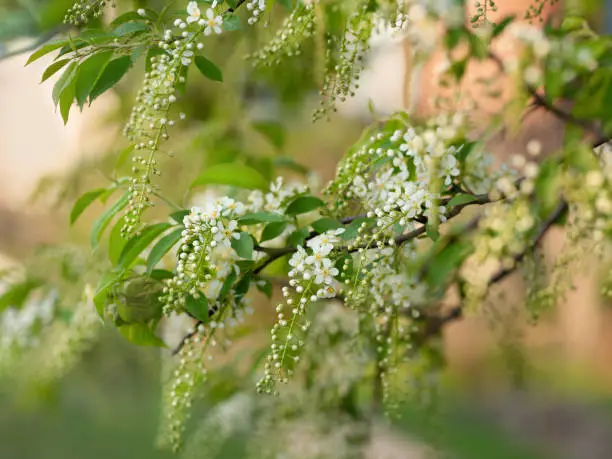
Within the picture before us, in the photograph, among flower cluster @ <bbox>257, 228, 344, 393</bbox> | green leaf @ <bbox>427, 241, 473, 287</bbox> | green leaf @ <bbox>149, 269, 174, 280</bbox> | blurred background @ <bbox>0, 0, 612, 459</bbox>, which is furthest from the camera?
blurred background @ <bbox>0, 0, 612, 459</bbox>

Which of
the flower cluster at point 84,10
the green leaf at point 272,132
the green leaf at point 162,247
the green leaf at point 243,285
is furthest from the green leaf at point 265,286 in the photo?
the green leaf at point 272,132

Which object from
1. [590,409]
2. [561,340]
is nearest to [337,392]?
[590,409]

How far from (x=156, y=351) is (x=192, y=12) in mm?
1284

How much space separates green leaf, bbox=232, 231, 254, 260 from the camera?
32.4 inches

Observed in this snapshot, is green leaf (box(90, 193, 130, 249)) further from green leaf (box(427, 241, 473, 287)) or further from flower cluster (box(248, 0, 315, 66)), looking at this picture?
green leaf (box(427, 241, 473, 287))

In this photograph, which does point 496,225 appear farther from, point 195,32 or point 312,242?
point 195,32

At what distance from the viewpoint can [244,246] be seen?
2.73 ft

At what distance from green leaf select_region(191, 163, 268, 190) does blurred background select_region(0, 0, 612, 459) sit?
39 centimetres

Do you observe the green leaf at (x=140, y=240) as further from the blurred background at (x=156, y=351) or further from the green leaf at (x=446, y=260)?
the blurred background at (x=156, y=351)

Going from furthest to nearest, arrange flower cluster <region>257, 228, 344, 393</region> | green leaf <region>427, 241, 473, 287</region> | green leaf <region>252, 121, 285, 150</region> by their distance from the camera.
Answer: green leaf <region>252, 121, 285, 150</region>, green leaf <region>427, 241, 473, 287</region>, flower cluster <region>257, 228, 344, 393</region>

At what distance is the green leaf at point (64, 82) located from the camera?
0.81 meters

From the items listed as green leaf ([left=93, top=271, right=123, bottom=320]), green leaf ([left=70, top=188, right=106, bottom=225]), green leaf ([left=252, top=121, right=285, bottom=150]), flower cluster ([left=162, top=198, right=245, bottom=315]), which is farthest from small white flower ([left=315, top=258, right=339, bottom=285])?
green leaf ([left=252, top=121, right=285, bottom=150])

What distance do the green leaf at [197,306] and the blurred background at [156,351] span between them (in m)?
0.61

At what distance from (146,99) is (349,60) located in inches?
9.7
